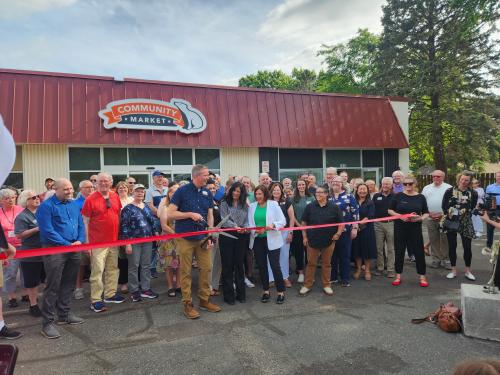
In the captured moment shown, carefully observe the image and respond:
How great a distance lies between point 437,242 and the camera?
6.98 m

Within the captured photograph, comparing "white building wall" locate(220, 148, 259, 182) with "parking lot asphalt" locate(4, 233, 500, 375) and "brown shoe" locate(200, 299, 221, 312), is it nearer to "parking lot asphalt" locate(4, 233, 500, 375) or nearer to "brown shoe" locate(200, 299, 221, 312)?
"parking lot asphalt" locate(4, 233, 500, 375)

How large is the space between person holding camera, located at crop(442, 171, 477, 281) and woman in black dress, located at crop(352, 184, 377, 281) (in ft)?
4.21

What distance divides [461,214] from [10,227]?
7.43 meters

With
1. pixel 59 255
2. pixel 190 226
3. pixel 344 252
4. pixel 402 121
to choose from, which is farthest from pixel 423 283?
pixel 402 121

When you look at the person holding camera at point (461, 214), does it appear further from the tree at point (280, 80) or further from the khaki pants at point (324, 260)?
the tree at point (280, 80)

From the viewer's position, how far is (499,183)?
8250 millimetres

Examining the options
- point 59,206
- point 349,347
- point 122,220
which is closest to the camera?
point 349,347

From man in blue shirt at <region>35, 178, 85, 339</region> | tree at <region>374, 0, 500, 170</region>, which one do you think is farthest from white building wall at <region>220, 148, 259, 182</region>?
tree at <region>374, 0, 500, 170</region>

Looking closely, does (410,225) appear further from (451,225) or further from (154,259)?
(154,259)

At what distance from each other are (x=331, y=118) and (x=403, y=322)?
40.1ft

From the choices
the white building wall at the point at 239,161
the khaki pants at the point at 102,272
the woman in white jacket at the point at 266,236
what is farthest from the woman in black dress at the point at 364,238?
the white building wall at the point at 239,161

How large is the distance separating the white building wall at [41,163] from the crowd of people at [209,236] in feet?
22.2

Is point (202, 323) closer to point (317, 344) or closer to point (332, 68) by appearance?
point (317, 344)

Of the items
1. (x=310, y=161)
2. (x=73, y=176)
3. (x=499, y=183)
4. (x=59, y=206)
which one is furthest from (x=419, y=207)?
(x=73, y=176)
